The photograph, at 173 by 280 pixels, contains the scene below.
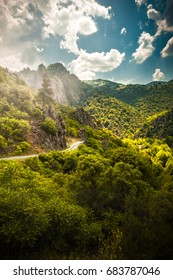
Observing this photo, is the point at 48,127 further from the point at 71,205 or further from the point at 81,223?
the point at 81,223

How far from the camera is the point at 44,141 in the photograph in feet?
181

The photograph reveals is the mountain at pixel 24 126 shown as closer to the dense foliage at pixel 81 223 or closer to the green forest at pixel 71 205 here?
the green forest at pixel 71 205

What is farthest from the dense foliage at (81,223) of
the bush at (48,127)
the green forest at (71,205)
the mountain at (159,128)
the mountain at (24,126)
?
the mountain at (159,128)

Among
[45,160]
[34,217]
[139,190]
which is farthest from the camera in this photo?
[45,160]

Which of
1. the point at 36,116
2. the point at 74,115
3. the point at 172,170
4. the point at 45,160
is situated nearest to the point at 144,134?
the point at 74,115

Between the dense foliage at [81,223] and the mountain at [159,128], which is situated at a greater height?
the mountain at [159,128]

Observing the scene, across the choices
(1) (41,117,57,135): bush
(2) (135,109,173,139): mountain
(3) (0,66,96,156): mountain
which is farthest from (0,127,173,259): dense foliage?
(2) (135,109,173,139): mountain

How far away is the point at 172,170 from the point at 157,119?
128158 millimetres

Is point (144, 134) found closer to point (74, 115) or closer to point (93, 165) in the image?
point (74, 115)

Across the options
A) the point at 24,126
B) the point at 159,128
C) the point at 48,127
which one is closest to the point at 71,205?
the point at 24,126

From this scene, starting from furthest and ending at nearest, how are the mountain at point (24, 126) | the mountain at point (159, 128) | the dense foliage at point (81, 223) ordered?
the mountain at point (159, 128) → the mountain at point (24, 126) → the dense foliage at point (81, 223)

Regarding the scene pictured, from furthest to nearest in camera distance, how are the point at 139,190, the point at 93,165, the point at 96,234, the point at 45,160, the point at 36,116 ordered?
the point at 36,116 < the point at 45,160 < the point at 93,165 < the point at 139,190 < the point at 96,234

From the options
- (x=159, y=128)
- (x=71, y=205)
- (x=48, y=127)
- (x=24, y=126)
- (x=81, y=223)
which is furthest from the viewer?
(x=159, y=128)

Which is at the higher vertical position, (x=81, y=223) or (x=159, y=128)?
(x=159, y=128)
